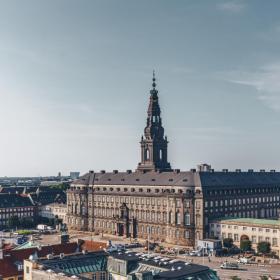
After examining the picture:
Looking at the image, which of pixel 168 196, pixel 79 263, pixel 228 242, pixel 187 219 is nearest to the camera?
pixel 79 263

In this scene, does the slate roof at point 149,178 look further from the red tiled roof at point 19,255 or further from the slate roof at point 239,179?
the red tiled roof at point 19,255

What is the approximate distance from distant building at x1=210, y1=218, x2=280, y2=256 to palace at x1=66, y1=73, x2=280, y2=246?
14.7ft

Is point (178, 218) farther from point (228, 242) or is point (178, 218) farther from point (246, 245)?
point (246, 245)

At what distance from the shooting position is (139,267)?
84188mm

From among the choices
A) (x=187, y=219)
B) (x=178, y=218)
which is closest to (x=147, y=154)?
(x=178, y=218)

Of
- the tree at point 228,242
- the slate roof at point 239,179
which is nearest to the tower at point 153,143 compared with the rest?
the slate roof at point 239,179

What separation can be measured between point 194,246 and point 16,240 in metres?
52.9

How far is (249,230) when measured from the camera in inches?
5920

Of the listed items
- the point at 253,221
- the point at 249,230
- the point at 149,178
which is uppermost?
the point at 149,178

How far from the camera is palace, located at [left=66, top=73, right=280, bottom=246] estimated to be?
161 m

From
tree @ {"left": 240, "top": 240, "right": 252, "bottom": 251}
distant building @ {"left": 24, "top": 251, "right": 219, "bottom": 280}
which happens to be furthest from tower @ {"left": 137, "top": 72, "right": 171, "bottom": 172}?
distant building @ {"left": 24, "top": 251, "right": 219, "bottom": 280}

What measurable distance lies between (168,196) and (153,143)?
100 ft

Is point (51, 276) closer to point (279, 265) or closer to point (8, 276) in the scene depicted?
point (8, 276)

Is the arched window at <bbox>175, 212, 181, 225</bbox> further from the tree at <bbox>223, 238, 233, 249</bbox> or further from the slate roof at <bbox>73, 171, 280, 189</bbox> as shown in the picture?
the tree at <bbox>223, 238, 233, 249</bbox>
